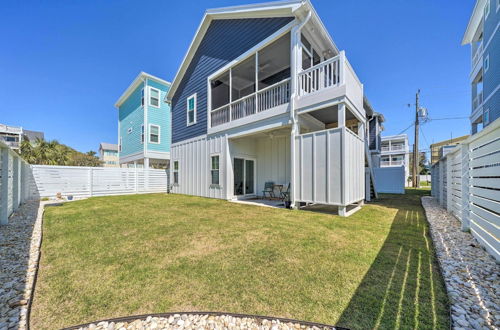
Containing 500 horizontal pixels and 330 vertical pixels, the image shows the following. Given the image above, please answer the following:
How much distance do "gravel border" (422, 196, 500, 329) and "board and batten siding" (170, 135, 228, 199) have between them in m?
6.93

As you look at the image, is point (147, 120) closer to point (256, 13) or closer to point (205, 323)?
point (256, 13)

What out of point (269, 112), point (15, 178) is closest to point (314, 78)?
point (269, 112)

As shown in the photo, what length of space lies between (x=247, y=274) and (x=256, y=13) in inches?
338

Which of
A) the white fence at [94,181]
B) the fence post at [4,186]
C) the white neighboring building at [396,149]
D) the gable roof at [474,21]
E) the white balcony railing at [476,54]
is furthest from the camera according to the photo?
the white neighboring building at [396,149]

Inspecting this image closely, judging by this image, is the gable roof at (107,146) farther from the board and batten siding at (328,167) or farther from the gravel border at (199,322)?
the gravel border at (199,322)

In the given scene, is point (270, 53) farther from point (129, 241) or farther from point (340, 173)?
point (129, 241)

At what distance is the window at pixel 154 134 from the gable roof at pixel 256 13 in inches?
204

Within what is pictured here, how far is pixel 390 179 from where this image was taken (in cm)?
1291

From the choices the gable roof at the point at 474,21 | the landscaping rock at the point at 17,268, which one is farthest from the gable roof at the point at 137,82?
the gable roof at the point at 474,21

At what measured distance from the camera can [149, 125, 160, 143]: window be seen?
14.4m

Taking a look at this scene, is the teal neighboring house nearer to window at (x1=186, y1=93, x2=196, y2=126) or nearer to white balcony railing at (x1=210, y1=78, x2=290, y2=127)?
window at (x1=186, y1=93, x2=196, y2=126)

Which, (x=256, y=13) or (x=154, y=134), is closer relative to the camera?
(x=256, y=13)

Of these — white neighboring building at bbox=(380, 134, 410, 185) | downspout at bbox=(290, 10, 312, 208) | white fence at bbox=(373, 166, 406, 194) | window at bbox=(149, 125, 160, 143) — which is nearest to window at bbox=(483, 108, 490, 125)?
white fence at bbox=(373, 166, 406, 194)

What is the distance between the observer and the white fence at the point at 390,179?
40.9ft
